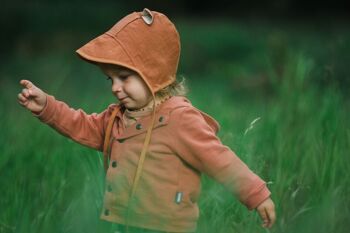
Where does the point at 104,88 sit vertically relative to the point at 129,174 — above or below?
above

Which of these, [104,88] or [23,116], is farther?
[104,88]

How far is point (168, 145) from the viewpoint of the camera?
2617mm

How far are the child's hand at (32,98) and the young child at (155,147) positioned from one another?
0.03 metres

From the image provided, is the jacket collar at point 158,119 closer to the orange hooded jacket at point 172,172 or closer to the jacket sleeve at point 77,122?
the orange hooded jacket at point 172,172

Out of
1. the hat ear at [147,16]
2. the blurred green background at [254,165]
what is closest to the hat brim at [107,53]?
the hat ear at [147,16]

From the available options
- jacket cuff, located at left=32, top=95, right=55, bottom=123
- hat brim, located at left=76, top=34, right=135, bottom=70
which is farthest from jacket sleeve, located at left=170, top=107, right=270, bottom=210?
jacket cuff, located at left=32, top=95, right=55, bottom=123

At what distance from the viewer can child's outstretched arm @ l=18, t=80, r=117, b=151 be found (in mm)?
2795

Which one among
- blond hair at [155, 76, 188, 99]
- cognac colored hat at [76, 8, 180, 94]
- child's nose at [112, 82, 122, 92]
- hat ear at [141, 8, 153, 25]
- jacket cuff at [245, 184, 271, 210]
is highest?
hat ear at [141, 8, 153, 25]

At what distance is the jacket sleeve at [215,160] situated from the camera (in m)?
2.57

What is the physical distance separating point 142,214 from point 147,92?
1.17 ft

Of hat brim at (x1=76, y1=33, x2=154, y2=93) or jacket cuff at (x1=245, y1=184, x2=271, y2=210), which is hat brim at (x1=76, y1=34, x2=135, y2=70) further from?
jacket cuff at (x1=245, y1=184, x2=271, y2=210)

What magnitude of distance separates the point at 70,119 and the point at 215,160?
531mm

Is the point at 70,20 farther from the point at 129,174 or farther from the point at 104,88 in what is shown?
the point at 129,174

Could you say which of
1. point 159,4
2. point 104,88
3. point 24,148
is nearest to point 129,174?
point 24,148
